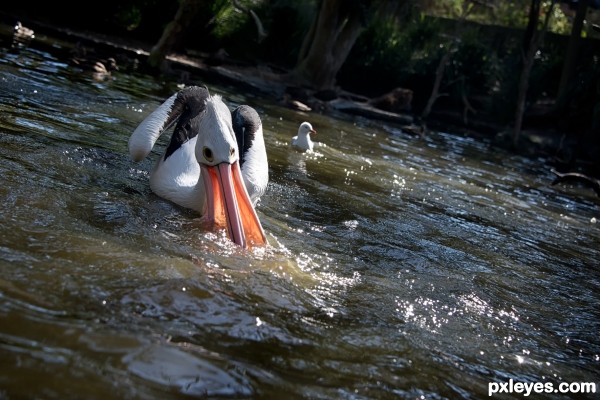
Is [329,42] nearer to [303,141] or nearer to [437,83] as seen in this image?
[437,83]

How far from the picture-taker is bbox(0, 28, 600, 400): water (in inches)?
103

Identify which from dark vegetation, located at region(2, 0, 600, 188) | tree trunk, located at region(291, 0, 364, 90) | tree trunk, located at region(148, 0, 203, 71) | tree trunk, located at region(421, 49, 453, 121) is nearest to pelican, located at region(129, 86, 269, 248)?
tree trunk, located at region(148, 0, 203, 71)

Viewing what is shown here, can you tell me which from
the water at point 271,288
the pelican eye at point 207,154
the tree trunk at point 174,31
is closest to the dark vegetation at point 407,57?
the tree trunk at point 174,31

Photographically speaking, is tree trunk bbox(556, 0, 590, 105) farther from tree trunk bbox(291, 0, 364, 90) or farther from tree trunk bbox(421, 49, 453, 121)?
tree trunk bbox(291, 0, 364, 90)

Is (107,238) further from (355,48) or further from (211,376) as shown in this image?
(355,48)

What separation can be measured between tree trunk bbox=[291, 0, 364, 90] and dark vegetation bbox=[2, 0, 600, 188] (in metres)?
0.03

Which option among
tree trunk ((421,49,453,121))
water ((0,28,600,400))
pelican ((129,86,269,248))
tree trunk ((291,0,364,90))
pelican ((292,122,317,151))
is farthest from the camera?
tree trunk ((421,49,453,121))

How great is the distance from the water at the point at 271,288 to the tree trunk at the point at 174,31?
6277 mm

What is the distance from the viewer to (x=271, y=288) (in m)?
3.53

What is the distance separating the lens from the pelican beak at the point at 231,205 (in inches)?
158

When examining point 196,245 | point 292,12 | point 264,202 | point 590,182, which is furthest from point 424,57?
point 196,245

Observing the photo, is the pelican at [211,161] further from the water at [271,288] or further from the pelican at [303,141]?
the pelican at [303,141]

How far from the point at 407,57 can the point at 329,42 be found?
4042mm

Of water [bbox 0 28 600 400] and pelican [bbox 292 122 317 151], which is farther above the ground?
pelican [bbox 292 122 317 151]
